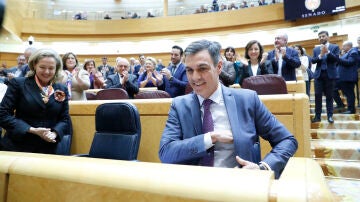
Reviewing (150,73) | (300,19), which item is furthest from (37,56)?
(300,19)

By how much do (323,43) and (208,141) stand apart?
314 centimetres

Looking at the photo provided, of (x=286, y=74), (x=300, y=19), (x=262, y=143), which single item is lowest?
(x=262, y=143)

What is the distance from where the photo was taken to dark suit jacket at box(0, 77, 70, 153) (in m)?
1.68

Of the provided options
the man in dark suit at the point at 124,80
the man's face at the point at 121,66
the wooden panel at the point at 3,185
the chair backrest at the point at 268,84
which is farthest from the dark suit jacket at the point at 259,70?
the wooden panel at the point at 3,185

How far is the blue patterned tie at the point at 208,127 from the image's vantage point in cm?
110

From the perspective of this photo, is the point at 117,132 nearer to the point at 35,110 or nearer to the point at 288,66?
the point at 35,110

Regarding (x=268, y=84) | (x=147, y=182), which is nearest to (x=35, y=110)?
(x=147, y=182)

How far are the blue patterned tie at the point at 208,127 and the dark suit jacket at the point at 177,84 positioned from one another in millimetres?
1819

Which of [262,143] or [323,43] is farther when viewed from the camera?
[323,43]

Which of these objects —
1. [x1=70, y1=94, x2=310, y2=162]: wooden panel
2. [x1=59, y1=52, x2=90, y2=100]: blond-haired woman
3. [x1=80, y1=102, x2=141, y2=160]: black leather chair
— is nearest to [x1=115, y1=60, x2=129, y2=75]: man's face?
[x1=59, y1=52, x2=90, y2=100]: blond-haired woman

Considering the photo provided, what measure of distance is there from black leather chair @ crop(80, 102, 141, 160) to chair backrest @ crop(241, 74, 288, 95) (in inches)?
45.3

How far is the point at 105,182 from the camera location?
1.96 ft

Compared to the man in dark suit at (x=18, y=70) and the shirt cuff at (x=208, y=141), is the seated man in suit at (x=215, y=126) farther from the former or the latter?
the man in dark suit at (x=18, y=70)

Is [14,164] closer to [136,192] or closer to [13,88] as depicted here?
[136,192]
